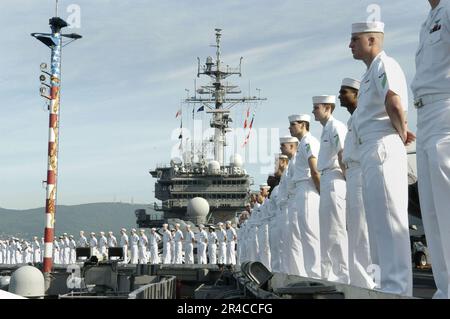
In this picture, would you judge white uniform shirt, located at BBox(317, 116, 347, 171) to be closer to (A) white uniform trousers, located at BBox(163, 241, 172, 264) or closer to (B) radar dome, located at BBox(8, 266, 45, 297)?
(B) radar dome, located at BBox(8, 266, 45, 297)

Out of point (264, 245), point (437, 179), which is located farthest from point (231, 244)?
point (437, 179)

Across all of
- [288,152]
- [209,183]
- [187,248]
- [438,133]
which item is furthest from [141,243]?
[438,133]

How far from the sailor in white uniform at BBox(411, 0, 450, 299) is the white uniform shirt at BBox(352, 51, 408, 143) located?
50 centimetres

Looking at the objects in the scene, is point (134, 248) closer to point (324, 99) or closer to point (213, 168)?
point (213, 168)

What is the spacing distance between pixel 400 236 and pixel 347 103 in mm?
1561

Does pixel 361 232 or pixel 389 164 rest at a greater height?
pixel 389 164

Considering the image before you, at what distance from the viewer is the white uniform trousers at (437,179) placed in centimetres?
367

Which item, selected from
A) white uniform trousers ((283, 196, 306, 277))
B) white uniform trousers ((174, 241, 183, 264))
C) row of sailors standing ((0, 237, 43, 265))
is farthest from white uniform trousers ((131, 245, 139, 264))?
white uniform trousers ((283, 196, 306, 277))

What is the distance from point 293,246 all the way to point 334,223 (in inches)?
70.2

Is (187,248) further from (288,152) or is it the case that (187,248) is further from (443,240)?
(443,240)

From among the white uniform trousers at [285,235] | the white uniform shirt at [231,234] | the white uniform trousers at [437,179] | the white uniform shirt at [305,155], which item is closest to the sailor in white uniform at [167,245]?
the white uniform shirt at [231,234]

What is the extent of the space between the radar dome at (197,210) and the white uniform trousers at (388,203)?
2961 centimetres
